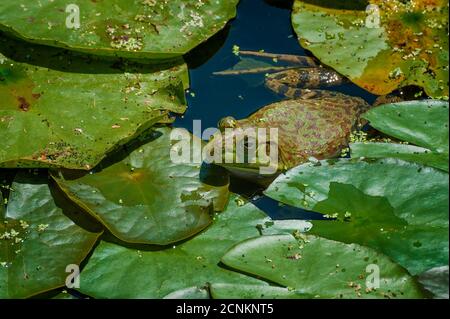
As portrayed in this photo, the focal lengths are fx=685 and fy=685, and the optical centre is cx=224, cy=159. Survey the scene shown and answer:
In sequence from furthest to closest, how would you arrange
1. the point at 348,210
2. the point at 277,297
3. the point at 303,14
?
the point at 303,14 → the point at 348,210 → the point at 277,297

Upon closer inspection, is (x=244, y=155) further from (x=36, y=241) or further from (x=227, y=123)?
(x=36, y=241)

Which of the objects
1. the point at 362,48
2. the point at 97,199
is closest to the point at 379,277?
the point at 97,199

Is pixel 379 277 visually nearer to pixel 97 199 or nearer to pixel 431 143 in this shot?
pixel 431 143

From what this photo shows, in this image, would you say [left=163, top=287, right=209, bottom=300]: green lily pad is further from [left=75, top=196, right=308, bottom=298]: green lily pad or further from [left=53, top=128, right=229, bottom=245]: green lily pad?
[left=53, top=128, right=229, bottom=245]: green lily pad

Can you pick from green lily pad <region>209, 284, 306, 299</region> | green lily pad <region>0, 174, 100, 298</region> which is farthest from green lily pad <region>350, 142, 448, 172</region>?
green lily pad <region>0, 174, 100, 298</region>

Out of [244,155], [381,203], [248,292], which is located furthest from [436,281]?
[244,155]

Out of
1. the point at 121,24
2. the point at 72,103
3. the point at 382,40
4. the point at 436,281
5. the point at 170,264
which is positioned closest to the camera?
the point at 436,281
